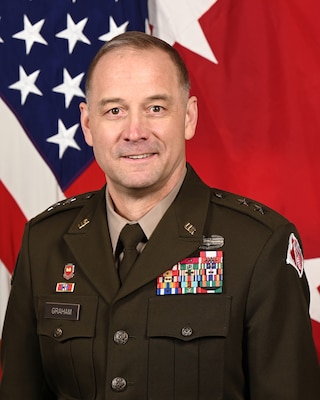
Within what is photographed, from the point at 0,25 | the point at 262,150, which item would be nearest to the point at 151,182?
the point at 262,150

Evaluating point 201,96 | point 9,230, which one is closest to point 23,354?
point 9,230

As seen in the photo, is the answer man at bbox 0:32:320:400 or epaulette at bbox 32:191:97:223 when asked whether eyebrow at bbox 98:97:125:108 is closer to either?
man at bbox 0:32:320:400

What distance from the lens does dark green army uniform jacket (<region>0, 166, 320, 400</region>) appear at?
5.13 feet

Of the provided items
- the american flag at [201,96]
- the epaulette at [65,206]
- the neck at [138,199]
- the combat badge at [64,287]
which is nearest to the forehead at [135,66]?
the neck at [138,199]

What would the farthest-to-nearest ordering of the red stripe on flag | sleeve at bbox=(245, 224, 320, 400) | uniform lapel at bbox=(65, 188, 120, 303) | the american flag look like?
the red stripe on flag
the american flag
uniform lapel at bbox=(65, 188, 120, 303)
sleeve at bbox=(245, 224, 320, 400)

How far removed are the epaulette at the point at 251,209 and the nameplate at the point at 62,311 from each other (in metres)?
0.40

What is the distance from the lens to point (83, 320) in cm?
165

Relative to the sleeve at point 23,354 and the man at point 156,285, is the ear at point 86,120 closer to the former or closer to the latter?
the man at point 156,285

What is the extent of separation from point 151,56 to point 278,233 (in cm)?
47

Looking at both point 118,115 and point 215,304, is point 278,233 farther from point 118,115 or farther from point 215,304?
point 118,115

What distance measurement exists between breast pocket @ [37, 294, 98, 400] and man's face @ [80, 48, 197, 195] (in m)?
0.29

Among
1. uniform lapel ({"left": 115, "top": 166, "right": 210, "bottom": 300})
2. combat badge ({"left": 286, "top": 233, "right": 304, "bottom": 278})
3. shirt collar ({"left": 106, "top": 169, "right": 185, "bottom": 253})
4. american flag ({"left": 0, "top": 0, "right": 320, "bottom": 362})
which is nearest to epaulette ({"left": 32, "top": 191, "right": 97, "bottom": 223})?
shirt collar ({"left": 106, "top": 169, "right": 185, "bottom": 253})

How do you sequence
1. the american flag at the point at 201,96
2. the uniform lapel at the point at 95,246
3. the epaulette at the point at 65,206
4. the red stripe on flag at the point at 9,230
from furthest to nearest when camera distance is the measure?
the red stripe on flag at the point at 9,230
the american flag at the point at 201,96
the epaulette at the point at 65,206
the uniform lapel at the point at 95,246

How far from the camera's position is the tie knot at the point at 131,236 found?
1686 millimetres
